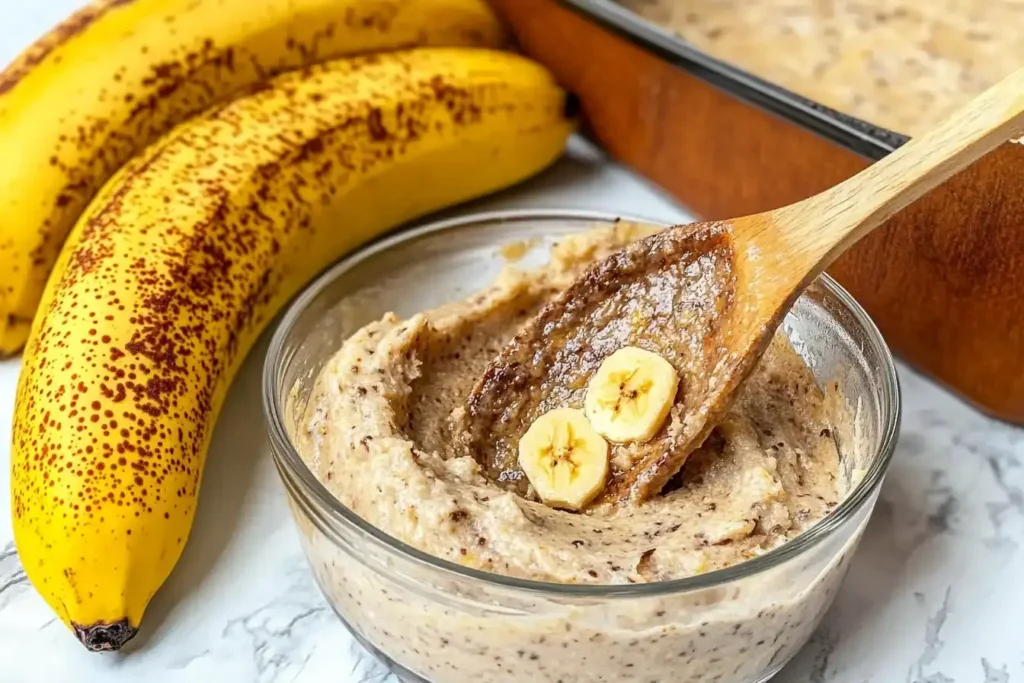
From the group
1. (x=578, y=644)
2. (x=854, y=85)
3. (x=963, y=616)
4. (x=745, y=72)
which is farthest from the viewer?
(x=854, y=85)

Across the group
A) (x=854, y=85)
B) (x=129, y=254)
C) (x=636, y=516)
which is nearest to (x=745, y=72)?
(x=854, y=85)

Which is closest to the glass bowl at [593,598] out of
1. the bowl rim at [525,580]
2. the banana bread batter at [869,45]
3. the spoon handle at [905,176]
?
the bowl rim at [525,580]

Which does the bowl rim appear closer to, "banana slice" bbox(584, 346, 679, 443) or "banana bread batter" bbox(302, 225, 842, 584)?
"banana bread batter" bbox(302, 225, 842, 584)

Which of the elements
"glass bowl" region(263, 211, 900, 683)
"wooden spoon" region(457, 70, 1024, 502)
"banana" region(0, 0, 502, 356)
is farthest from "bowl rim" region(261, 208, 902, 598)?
"banana" region(0, 0, 502, 356)

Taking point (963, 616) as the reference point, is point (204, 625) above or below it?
above

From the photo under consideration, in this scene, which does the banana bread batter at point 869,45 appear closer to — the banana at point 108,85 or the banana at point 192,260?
the banana at point 192,260

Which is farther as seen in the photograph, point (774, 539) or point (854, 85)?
point (854, 85)

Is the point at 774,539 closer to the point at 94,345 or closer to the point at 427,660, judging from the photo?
the point at 427,660
